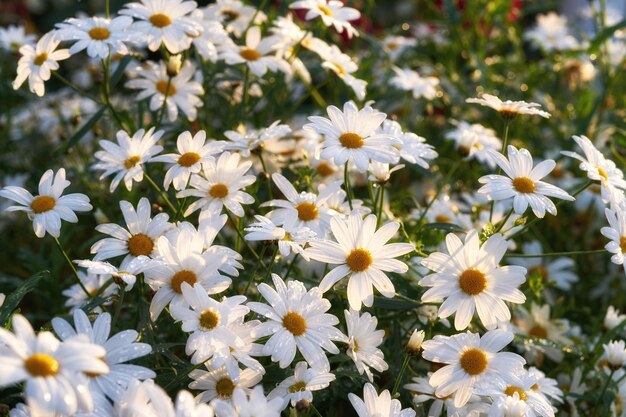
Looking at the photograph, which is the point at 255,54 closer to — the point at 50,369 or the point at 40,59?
the point at 40,59

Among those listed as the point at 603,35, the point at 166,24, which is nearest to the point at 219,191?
the point at 166,24

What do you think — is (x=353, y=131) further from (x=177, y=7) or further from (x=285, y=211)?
(x=177, y=7)

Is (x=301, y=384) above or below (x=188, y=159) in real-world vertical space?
below

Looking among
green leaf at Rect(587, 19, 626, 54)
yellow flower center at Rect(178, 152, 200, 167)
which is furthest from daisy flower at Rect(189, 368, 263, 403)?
green leaf at Rect(587, 19, 626, 54)

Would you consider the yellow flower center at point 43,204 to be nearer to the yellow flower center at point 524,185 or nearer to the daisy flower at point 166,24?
the daisy flower at point 166,24

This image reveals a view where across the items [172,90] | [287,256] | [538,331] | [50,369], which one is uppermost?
[50,369]

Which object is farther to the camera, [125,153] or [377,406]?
[125,153]

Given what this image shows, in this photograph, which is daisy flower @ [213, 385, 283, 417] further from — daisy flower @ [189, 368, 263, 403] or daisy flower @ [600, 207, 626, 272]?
daisy flower @ [600, 207, 626, 272]

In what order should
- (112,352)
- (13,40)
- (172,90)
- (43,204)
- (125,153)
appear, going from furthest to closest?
(13,40), (172,90), (125,153), (43,204), (112,352)
